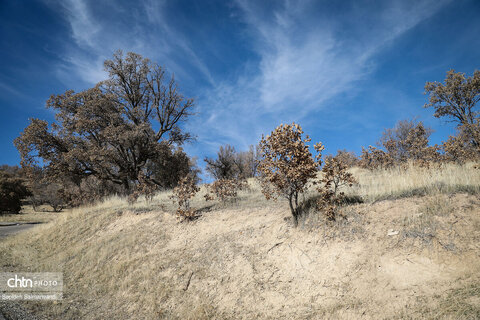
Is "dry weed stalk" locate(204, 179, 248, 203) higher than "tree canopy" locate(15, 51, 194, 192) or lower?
lower

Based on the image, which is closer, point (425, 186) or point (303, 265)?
point (303, 265)

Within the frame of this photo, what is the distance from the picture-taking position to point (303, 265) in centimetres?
570

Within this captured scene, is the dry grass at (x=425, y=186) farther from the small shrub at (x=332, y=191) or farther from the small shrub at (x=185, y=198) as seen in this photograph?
the small shrub at (x=185, y=198)

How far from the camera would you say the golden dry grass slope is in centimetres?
441

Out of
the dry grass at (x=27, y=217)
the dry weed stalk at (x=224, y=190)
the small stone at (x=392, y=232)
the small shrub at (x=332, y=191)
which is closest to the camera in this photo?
the small stone at (x=392, y=232)

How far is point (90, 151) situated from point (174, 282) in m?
15.3

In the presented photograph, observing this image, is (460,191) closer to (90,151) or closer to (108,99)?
(90,151)

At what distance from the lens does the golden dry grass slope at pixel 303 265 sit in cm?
441

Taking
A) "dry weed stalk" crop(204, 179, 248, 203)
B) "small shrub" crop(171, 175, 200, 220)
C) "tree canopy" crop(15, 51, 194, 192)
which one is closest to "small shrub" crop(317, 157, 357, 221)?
"dry weed stalk" crop(204, 179, 248, 203)

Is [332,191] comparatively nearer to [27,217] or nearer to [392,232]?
[392,232]

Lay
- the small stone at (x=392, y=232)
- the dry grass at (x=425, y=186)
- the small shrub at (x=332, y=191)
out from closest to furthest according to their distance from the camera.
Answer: the small stone at (x=392, y=232), the dry grass at (x=425, y=186), the small shrub at (x=332, y=191)

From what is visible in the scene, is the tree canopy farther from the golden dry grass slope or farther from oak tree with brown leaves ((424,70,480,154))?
oak tree with brown leaves ((424,70,480,154))

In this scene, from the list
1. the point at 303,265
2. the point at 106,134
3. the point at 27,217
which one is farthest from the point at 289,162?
the point at 27,217

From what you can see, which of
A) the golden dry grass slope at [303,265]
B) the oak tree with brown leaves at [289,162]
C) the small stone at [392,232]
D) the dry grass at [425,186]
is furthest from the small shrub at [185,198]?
the small stone at [392,232]
